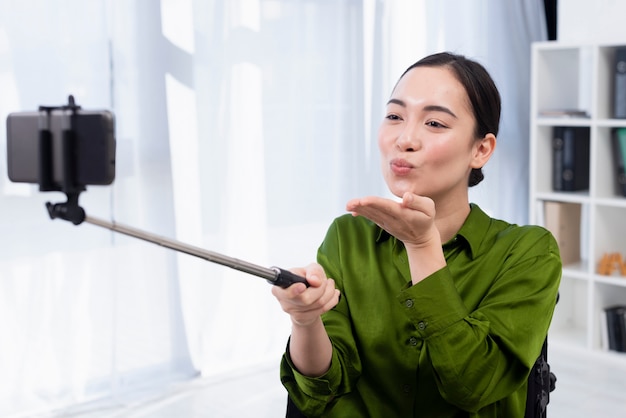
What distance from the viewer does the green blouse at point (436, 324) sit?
131 cm

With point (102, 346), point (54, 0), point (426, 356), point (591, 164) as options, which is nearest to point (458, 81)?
point (426, 356)

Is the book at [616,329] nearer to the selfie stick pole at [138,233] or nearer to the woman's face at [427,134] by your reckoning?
the woman's face at [427,134]

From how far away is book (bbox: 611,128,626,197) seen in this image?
374 centimetres

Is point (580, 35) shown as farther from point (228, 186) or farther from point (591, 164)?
point (228, 186)

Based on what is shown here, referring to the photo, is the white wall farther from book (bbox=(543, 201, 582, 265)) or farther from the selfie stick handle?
the selfie stick handle

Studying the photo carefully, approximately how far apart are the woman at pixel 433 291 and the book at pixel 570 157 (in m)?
2.53

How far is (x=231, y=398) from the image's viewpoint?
10.7 feet

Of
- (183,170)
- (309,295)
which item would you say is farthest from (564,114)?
(309,295)

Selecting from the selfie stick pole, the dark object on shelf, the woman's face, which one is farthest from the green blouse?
the dark object on shelf

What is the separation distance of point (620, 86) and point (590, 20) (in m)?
0.46

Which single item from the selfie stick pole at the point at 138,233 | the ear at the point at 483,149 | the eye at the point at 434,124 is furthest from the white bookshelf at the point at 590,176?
the selfie stick pole at the point at 138,233

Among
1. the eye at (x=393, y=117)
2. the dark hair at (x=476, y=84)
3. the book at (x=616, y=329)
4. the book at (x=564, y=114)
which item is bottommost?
the book at (x=616, y=329)

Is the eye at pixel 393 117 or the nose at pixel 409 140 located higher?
the eye at pixel 393 117

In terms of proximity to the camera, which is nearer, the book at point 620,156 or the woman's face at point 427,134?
the woman's face at point 427,134
